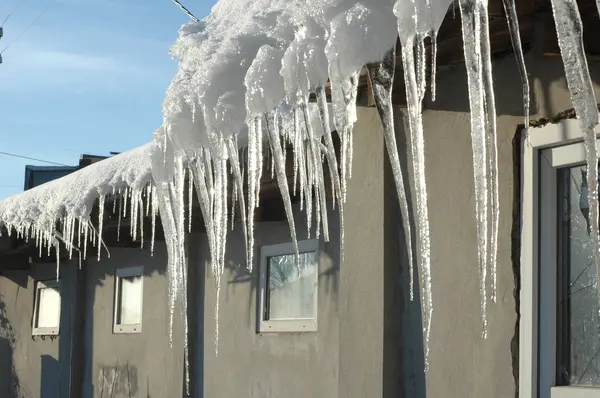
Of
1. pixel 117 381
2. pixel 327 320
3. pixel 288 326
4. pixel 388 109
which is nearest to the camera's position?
pixel 388 109

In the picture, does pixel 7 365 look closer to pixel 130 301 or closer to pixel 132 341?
pixel 130 301

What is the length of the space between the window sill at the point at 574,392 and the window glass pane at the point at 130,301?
6.58 metres

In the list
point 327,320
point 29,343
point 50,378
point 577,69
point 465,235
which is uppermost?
point 577,69

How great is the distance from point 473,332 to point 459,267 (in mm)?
324

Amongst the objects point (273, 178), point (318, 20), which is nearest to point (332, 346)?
point (273, 178)

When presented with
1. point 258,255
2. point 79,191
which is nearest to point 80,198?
point 79,191

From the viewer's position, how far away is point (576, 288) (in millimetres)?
4449

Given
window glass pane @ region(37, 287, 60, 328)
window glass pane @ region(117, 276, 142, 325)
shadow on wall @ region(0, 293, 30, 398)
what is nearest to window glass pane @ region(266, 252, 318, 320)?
window glass pane @ region(117, 276, 142, 325)

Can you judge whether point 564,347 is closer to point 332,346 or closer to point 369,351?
point 369,351

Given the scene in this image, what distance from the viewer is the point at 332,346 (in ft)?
22.8

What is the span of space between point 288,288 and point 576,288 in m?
3.55

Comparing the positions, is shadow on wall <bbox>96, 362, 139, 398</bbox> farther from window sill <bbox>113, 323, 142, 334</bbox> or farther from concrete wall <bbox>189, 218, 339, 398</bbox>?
concrete wall <bbox>189, 218, 339, 398</bbox>

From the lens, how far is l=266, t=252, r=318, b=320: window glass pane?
7.45m

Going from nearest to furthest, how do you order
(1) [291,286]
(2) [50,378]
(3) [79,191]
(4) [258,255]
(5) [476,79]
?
(5) [476,79], (1) [291,286], (4) [258,255], (3) [79,191], (2) [50,378]
